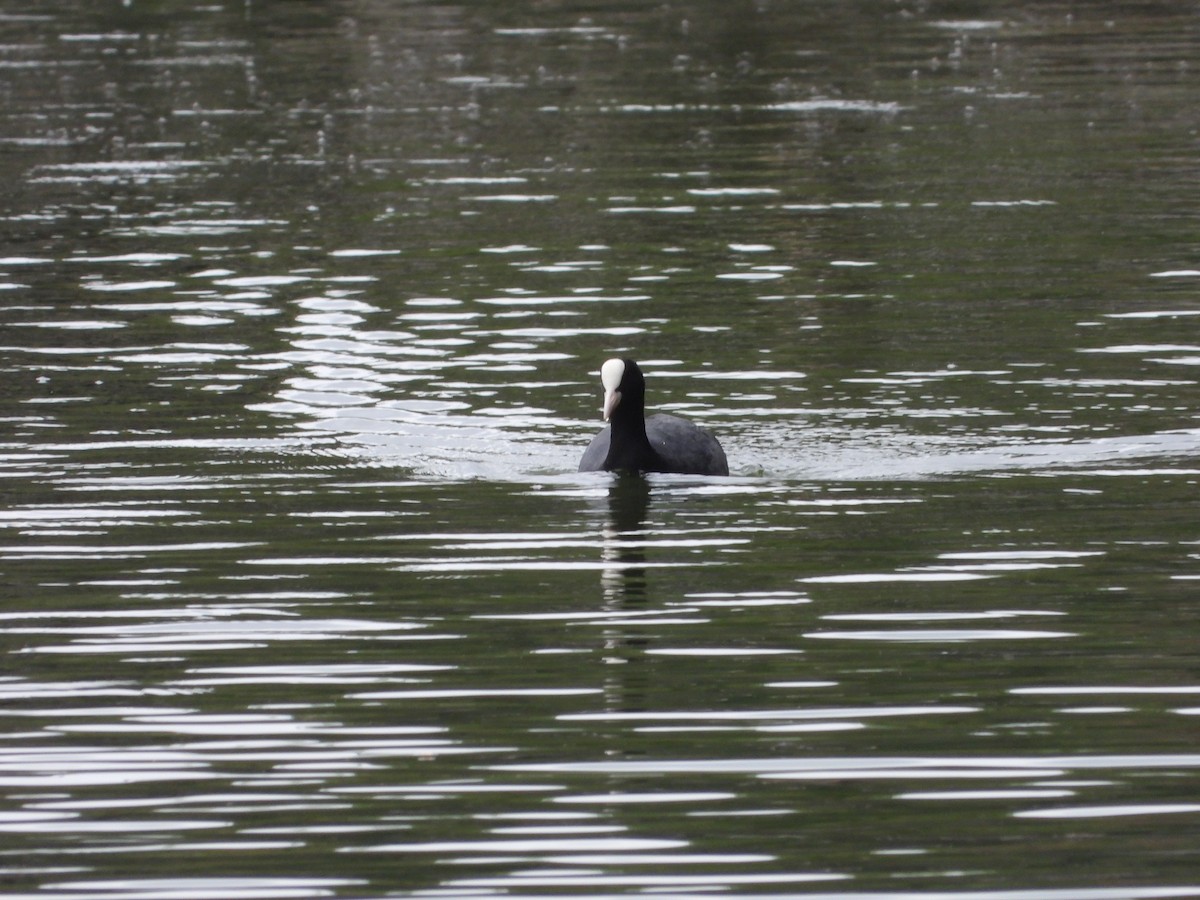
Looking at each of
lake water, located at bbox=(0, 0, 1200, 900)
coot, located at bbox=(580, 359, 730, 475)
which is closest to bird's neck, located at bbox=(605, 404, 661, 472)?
coot, located at bbox=(580, 359, 730, 475)

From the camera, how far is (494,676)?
1093 cm

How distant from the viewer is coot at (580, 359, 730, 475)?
15570 mm

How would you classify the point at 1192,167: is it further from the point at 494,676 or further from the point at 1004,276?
the point at 494,676

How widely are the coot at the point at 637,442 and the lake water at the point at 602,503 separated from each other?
24 centimetres

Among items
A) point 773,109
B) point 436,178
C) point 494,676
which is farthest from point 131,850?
point 773,109

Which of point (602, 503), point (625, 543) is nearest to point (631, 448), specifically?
point (602, 503)

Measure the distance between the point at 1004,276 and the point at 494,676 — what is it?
12.3 metres

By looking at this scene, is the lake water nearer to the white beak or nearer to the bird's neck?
the bird's neck

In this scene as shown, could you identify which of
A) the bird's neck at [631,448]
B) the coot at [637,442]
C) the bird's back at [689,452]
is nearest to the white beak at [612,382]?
→ the coot at [637,442]

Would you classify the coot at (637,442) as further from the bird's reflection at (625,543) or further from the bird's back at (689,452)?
the bird's reflection at (625,543)

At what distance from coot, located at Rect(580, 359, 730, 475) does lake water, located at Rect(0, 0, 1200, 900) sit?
24 cm

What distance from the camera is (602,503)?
15.3m

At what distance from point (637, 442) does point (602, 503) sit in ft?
2.30

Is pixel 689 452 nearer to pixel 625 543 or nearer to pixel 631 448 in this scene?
pixel 631 448
